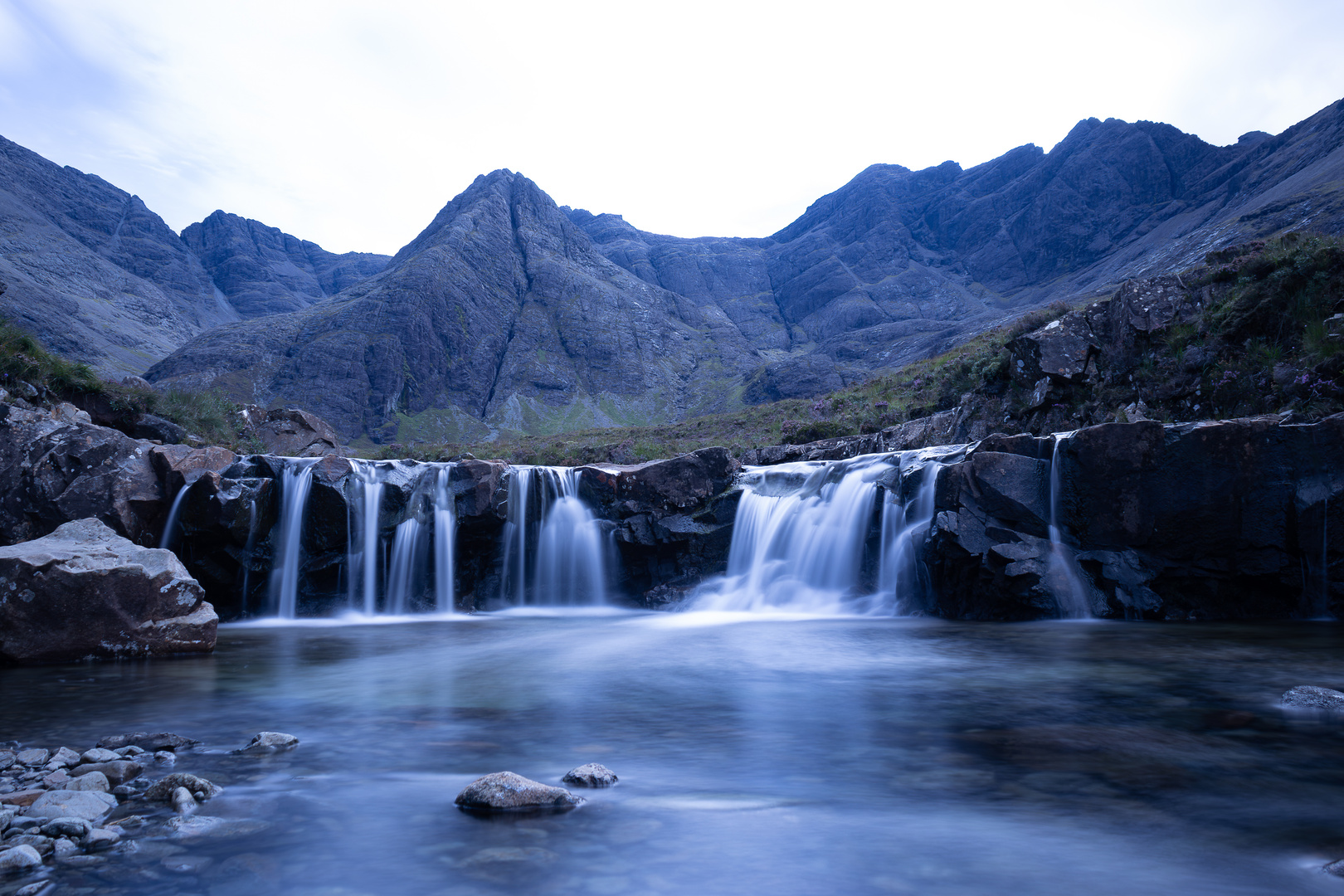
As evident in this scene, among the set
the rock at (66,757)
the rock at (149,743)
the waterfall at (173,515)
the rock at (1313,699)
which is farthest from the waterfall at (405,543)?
the rock at (1313,699)

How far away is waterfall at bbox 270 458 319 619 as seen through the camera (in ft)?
55.6

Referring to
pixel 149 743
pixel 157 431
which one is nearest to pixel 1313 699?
pixel 149 743

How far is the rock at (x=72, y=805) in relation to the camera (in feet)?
13.2

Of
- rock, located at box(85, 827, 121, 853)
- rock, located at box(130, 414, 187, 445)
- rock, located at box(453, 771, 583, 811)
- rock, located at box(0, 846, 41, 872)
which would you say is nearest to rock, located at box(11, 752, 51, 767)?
rock, located at box(85, 827, 121, 853)

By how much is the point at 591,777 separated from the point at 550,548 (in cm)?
1428

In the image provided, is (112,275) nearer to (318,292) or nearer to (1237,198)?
(318,292)

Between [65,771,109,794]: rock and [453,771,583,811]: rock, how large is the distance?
2.27 metres

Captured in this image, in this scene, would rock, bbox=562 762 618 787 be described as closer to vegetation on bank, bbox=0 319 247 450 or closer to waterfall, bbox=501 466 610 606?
waterfall, bbox=501 466 610 606

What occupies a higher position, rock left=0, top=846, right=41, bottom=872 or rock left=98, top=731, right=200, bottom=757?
rock left=0, top=846, right=41, bottom=872

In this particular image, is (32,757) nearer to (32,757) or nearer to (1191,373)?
(32,757)

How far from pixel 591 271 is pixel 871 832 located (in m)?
128

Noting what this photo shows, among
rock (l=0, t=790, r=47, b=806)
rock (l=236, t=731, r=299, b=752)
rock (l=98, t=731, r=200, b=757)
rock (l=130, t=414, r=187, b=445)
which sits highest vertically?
rock (l=130, t=414, r=187, b=445)

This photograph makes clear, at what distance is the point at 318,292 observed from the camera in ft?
566

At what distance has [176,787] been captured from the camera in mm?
4535
